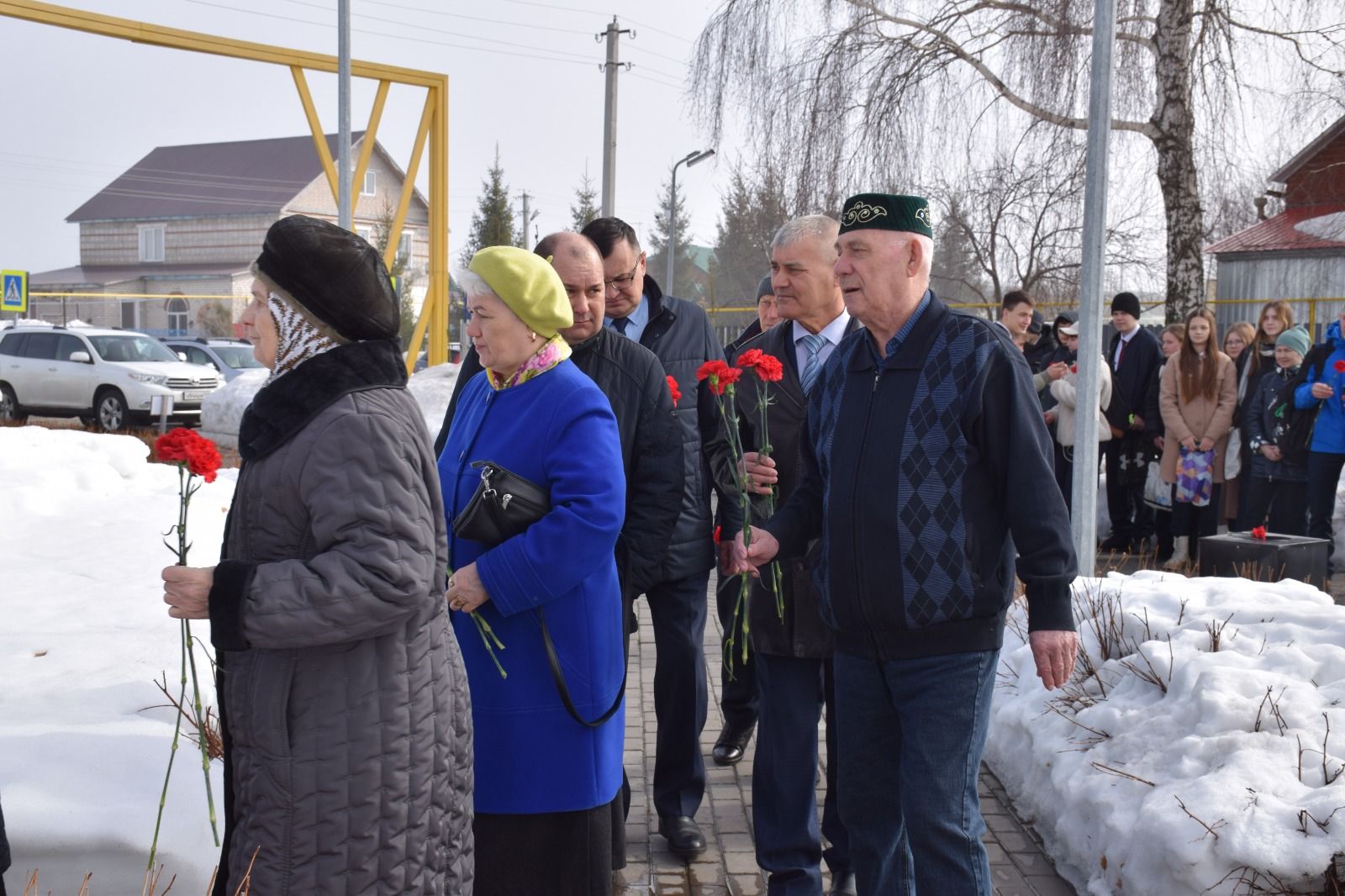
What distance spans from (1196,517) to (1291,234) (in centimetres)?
1938

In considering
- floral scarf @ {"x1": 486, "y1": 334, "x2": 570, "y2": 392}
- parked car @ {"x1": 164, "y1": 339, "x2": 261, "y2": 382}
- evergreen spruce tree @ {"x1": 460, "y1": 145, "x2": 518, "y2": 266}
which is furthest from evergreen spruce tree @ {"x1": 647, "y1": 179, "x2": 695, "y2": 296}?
floral scarf @ {"x1": 486, "y1": 334, "x2": 570, "y2": 392}

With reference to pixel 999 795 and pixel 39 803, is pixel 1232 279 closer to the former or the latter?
pixel 999 795

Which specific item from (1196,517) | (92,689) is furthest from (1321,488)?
(92,689)

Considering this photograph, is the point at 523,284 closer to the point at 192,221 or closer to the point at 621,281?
the point at 621,281

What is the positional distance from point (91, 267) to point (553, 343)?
240 ft

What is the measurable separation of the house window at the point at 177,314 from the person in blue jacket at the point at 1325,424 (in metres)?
57.9

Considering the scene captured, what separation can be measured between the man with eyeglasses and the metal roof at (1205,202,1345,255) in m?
20.8

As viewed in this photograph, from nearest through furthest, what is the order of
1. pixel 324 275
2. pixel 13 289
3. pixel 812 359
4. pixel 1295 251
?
pixel 324 275, pixel 812 359, pixel 1295 251, pixel 13 289

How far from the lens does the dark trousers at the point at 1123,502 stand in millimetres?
10266

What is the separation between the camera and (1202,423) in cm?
938

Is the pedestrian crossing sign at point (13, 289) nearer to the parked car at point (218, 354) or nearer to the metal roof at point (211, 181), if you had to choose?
the parked car at point (218, 354)

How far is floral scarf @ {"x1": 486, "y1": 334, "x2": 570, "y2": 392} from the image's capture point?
3145 millimetres

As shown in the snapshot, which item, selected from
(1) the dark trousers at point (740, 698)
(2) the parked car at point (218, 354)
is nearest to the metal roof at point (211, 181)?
(2) the parked car at point (218, 354)

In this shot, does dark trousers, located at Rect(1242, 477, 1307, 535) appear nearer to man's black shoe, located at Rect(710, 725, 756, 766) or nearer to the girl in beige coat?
the girl in beige coat
